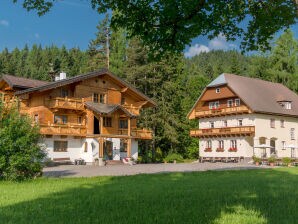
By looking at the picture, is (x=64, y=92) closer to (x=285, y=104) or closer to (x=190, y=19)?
(x=285, y=104)

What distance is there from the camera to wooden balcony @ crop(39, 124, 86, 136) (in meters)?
34.9

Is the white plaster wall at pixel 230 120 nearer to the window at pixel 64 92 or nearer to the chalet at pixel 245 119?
the chalet at pixel 245 119

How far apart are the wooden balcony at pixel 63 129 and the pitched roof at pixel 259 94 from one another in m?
20.3

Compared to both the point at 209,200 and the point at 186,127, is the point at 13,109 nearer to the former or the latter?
the point at 209,200

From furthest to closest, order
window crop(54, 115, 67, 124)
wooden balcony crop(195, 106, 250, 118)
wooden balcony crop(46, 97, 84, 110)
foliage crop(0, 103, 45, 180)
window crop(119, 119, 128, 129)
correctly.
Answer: wooden balcony crop(195, 106, 250, 118), window crop(119, 119, 128, 129), window crop(54, 115, 67, 124), wooden balcony crop(46, 97, 84, 110), foliage crop(0, 103, 45, 180)

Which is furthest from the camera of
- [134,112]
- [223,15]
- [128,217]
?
[134,112]

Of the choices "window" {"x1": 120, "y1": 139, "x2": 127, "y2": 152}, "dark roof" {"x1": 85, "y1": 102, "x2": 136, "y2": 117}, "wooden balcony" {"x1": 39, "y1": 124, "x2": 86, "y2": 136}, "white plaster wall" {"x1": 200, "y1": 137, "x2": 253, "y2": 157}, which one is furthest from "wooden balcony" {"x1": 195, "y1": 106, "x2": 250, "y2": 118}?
"wooden balcony" {"x1": 39, "y1": 124, "x2": 86, "y2": 136}

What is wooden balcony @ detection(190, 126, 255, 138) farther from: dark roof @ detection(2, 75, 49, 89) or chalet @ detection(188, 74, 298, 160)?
dark roof @ detection(2, 75, 49, 89)

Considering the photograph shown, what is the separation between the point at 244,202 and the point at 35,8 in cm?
678

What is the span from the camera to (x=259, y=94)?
5088 centimetres

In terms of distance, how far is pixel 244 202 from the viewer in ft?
32.3

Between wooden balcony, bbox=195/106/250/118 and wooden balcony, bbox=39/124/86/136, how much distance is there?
19.4 m

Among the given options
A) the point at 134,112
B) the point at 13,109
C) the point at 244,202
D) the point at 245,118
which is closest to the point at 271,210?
the point at 244,202

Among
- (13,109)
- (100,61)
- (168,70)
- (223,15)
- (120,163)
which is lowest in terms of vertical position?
(120,163)
